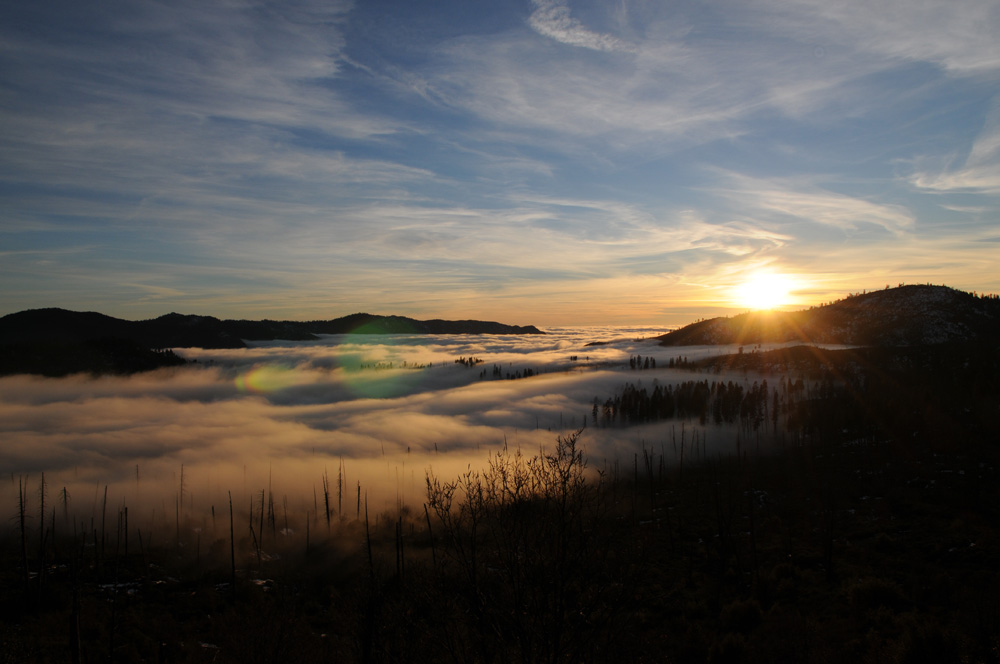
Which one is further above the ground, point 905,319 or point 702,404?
point 905,319

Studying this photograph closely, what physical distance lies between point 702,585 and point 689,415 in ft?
407

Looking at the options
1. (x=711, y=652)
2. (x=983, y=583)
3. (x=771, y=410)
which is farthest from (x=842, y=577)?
(x=771, y=410)

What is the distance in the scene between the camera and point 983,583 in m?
36.2

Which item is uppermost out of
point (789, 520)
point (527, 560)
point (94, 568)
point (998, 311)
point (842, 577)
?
point (998, 311)

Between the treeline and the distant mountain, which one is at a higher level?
the distant mountain

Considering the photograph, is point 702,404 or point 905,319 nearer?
point 905,319

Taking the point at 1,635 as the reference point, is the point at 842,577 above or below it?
above

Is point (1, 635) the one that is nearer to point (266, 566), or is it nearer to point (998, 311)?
point (266, 566)

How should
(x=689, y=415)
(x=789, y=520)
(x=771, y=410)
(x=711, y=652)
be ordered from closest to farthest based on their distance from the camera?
(x=711, y=652) < (x=789, y=520) < (x=771, y=410) < (x=689, y=415)

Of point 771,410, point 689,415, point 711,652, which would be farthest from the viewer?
point 689,415

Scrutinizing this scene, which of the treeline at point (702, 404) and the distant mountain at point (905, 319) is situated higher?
the distant mountain at point (905, 319)

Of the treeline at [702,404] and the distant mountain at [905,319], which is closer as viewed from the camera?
the treeline at [702,404]

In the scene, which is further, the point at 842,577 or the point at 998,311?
the point at 998,311

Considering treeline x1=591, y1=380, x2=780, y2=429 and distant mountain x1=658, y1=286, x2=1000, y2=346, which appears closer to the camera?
treeline x1=591, y1=380, x2=780, y2=429
